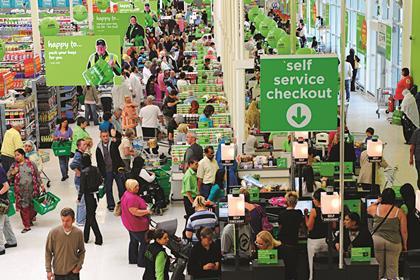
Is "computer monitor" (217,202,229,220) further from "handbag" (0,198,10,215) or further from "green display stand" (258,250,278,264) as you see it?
"handbag" (0,198,10,215)

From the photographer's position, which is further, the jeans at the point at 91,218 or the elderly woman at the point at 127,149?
the elderly woman at the point at 127,149

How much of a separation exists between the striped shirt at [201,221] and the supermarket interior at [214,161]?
2 centimetres

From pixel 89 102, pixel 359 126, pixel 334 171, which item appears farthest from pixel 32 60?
pixel 334 171

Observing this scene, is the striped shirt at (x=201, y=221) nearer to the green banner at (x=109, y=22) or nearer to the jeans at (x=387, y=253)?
the jeans at (x=387, y=253)

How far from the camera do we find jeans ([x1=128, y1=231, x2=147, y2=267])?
39.3ft

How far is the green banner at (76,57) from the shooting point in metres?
16.7

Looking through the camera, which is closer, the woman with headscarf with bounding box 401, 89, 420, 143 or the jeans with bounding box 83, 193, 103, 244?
the jeans with bounding box 83, 193, 103, 244

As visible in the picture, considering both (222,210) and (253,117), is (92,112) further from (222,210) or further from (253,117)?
(222,210)

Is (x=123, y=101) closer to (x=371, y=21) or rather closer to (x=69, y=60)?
(x=69, y=60)

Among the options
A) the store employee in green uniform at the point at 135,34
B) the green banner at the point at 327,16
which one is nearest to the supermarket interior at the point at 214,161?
the store employee in green uniform at the point at 135,34

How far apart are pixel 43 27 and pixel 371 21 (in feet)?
30.6

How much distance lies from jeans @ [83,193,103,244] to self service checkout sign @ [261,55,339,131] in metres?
4.35

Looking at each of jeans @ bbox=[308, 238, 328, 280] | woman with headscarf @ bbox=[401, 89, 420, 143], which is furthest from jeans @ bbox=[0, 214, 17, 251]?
woman with headscarf @ bbox=[401, 89, 420, 143]

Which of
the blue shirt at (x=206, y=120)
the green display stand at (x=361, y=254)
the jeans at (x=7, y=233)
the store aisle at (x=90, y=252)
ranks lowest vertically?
the store aisle at (x=90, y=252)
